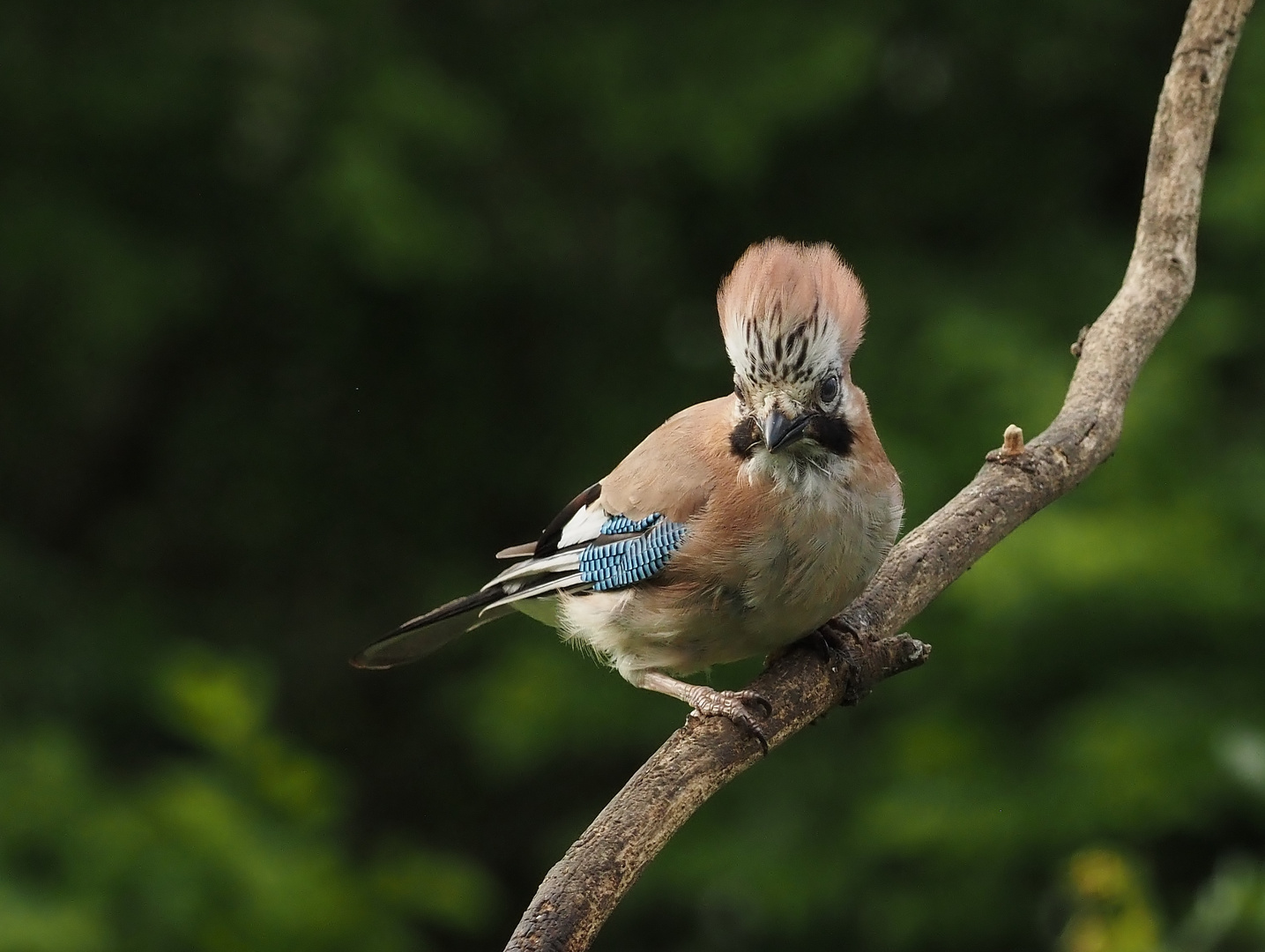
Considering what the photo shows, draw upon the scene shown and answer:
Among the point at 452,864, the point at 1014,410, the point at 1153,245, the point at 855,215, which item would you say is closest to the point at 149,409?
the point at 452,864

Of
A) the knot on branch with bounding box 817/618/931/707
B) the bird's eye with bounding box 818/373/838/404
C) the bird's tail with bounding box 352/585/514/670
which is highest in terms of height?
the bird's eye with bounding box 818/373/838/404

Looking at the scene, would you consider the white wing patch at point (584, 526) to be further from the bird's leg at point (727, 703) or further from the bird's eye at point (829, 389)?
the bird's eye at point (829, 389)

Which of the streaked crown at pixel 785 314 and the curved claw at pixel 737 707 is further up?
the streaked crown at pixel 785 314

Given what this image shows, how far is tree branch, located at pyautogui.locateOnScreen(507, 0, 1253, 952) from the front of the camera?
8.15 feet

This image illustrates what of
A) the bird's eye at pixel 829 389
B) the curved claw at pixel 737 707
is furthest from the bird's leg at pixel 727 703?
the bird's eye at pixel 829 389

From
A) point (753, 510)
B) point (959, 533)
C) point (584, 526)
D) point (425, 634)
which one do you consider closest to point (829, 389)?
point (753, 510)

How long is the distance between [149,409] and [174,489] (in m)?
0.38

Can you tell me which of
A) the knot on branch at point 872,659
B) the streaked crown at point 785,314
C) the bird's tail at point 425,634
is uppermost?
the streaked crown at point 785,314

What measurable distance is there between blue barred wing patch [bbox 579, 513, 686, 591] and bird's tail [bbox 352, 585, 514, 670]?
0.86ft

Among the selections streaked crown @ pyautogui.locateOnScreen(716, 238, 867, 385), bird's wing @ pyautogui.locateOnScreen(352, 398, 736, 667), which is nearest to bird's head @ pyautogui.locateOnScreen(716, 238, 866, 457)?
streaked crown @ pyautogui.locateOnScreen(716, 238, 867, 385)

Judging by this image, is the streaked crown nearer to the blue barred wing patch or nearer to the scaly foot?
the blue barred wing patch

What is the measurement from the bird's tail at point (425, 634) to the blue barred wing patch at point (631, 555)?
0.86ft

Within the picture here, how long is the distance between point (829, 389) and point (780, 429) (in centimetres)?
14

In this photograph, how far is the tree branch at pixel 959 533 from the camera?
2.48m
